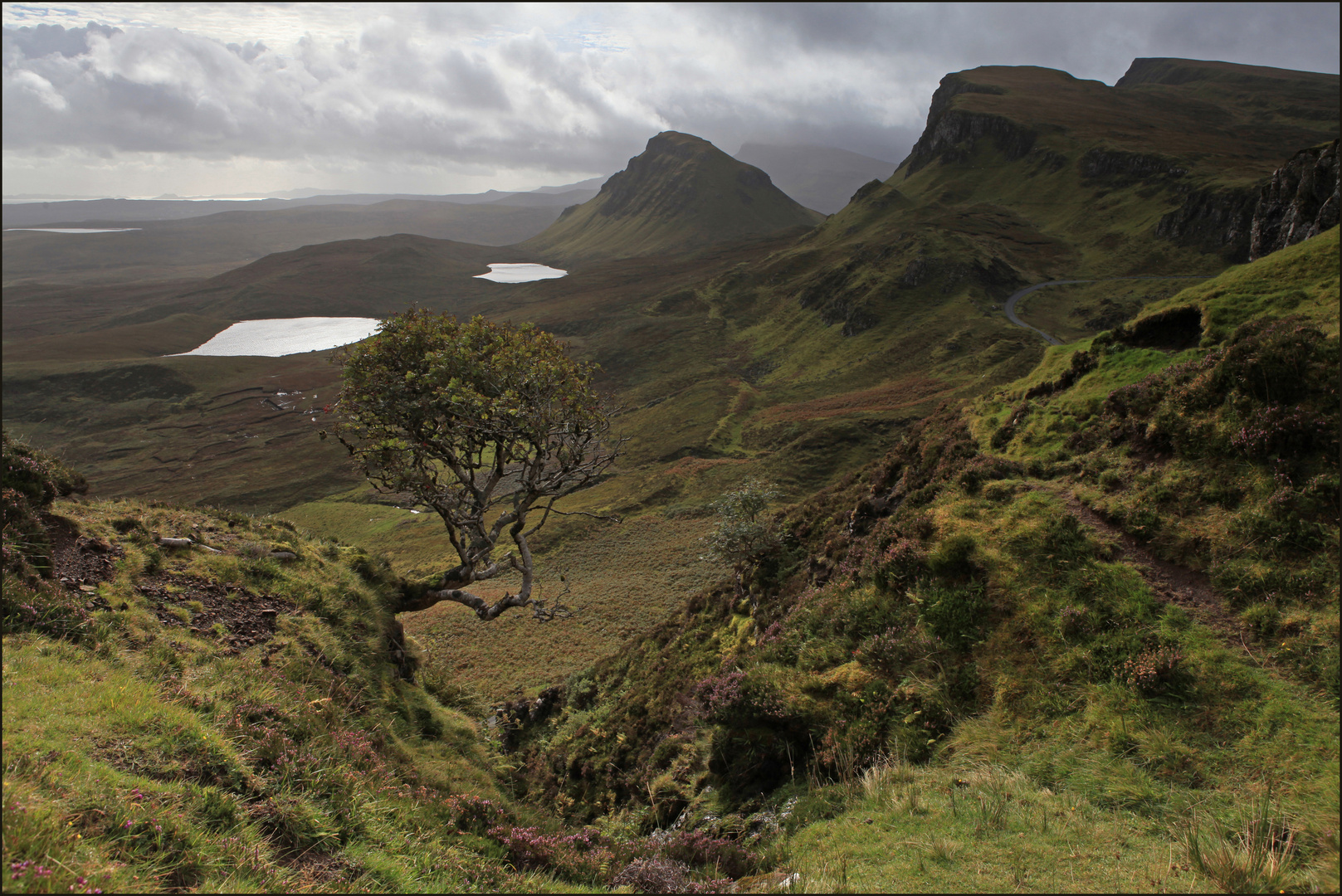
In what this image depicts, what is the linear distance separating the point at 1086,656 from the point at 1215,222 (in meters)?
142

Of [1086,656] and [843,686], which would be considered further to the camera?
[843,686]

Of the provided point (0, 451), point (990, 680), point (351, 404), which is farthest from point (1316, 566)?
point (0, 451)

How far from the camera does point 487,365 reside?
15.4 m

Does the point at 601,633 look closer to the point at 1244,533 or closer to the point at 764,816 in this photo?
the point at 764,816

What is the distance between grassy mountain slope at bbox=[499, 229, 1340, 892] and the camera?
6.37m

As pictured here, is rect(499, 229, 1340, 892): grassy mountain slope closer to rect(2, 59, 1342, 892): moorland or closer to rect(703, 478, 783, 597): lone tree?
rect(2, 59, 1342, 892): moorland

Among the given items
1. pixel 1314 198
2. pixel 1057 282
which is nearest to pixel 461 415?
pixel 1314 198

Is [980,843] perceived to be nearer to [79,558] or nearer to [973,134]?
[79,558]

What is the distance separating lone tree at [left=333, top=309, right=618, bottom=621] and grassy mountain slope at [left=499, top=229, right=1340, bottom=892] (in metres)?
6.61

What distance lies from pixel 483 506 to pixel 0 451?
9303mm

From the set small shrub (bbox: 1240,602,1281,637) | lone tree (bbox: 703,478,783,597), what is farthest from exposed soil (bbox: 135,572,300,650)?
small shrub (bbox: 1240,602,1281,637)

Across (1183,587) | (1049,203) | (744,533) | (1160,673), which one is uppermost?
(1049,203)

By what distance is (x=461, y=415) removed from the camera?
1506 centimetres

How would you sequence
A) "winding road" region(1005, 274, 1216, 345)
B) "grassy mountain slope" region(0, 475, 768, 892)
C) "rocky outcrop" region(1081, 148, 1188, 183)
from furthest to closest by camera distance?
"rocky outcrop" region(1081, 148, 1188, 183) < "winding road" region(1005, 274, 1216, 345) < "grassy mountain slope" region(0, 475, 768, 892)
